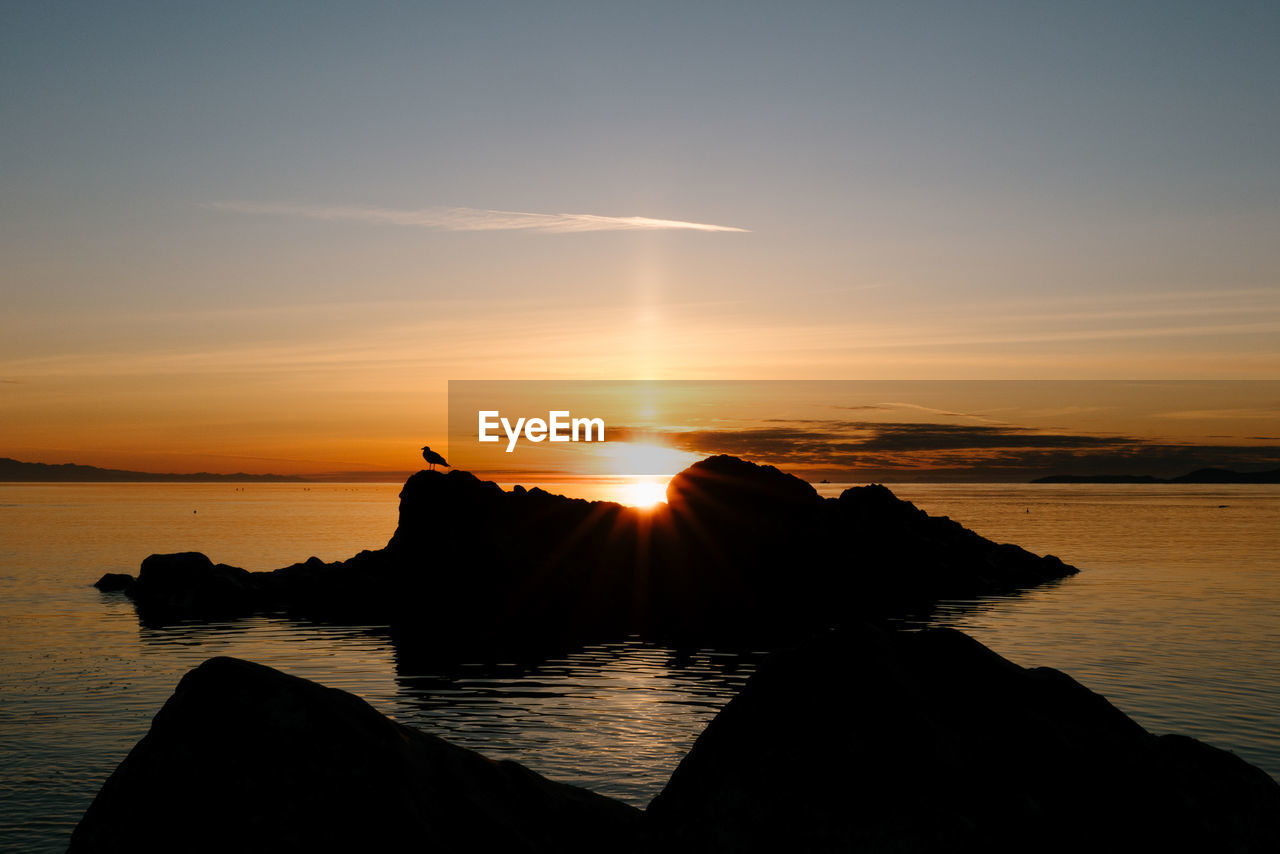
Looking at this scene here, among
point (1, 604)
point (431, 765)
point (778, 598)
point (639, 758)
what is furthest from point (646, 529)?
point (431, 765)

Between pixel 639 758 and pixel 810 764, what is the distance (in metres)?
12.2

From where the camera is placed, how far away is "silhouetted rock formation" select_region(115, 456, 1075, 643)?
147 ft

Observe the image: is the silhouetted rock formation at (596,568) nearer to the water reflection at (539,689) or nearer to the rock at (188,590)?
the rock at (188,590)

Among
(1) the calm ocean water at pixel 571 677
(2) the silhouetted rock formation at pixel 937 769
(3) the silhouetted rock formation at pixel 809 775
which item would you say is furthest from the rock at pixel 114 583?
(2) the silhouetted rock formation at pixel 937 769

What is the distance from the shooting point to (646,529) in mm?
49500

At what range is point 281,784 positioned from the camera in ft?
30.4

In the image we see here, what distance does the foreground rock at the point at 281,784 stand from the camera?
29.9 ft

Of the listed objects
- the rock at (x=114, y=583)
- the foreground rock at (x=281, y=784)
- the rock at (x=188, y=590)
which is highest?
the foreground rock at (x=281, y=784)

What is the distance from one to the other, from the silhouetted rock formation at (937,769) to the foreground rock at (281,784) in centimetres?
219

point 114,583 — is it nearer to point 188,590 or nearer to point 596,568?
point 188,590

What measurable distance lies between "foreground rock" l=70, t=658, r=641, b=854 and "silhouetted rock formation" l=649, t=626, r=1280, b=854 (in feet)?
7.18

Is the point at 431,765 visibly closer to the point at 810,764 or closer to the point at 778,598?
the point at 810,764

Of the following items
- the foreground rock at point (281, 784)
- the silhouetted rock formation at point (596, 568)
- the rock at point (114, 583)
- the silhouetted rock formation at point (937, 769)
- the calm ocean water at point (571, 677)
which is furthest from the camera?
the rock at point (114, 583)

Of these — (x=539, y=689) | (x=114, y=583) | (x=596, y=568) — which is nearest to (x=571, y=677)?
(x=539, y=689)
